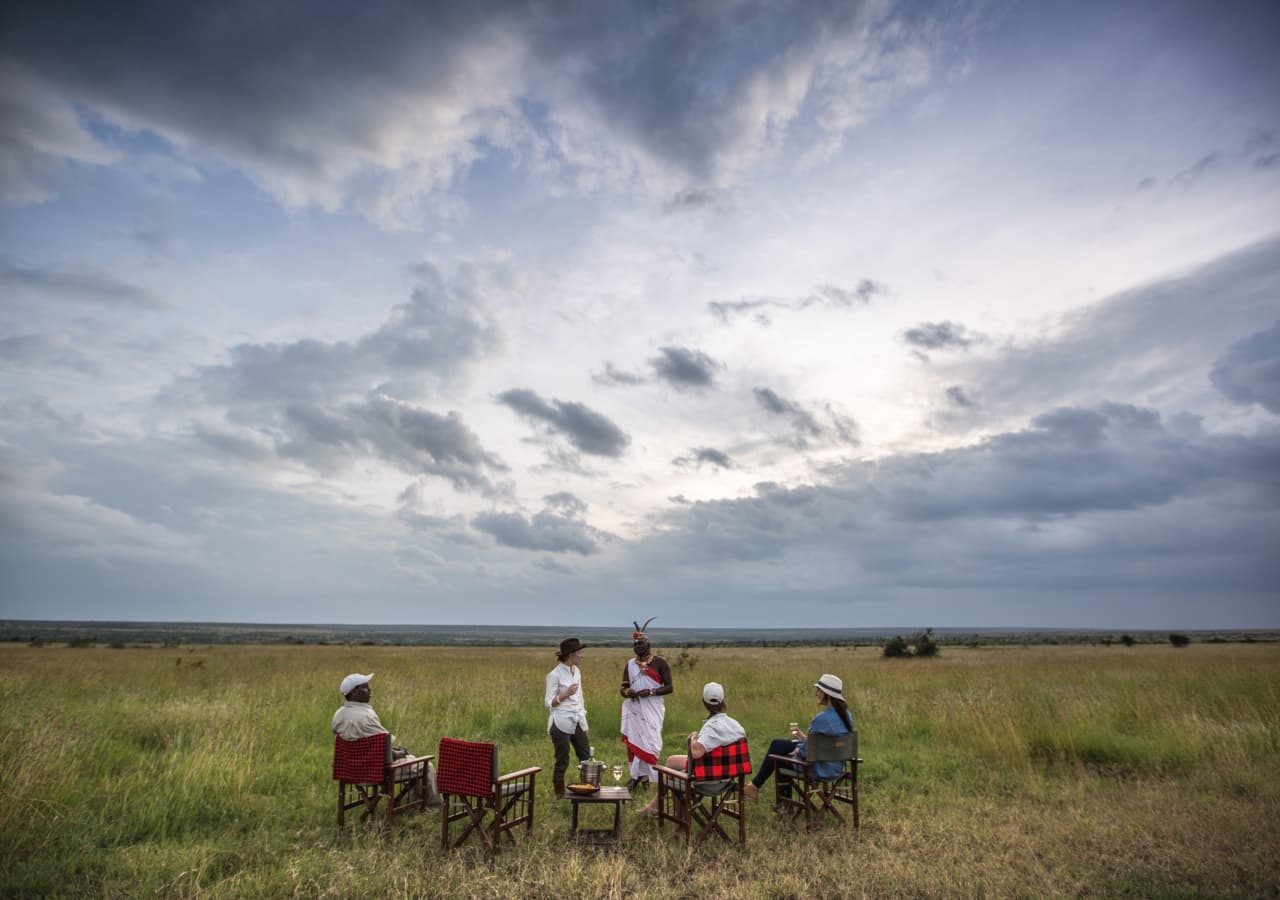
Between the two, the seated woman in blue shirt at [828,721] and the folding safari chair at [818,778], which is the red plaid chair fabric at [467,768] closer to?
the seated woman in blue shirt at [828,721]

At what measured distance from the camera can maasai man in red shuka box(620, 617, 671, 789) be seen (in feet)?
29.5

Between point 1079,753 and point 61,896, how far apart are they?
13546 millimetres

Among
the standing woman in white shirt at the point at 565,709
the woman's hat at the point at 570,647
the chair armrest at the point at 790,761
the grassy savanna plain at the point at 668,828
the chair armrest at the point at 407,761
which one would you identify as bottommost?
the grassy savanna plain at the point at 668,828

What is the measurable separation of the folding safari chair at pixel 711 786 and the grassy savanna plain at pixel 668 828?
0.22 meters

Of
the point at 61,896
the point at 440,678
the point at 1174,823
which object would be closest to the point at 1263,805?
the point at 1174,823

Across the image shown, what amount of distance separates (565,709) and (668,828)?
1.84 m

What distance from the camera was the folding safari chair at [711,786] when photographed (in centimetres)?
753

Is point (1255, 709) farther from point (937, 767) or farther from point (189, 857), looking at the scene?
point (189, 857)

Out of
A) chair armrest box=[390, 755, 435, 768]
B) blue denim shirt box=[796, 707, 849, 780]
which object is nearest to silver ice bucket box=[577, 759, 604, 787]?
chair armrest box=[390, 755, 435, 768]

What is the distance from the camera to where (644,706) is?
909cm

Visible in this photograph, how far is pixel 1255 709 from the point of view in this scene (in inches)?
545

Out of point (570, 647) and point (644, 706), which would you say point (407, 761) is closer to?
point (570, 647)

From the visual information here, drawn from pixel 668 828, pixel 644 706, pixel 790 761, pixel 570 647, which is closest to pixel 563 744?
pixel 644 706

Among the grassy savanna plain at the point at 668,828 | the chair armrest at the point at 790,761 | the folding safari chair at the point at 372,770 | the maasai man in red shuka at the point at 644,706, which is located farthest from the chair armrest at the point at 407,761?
the chair armrest at the point at 790,761
